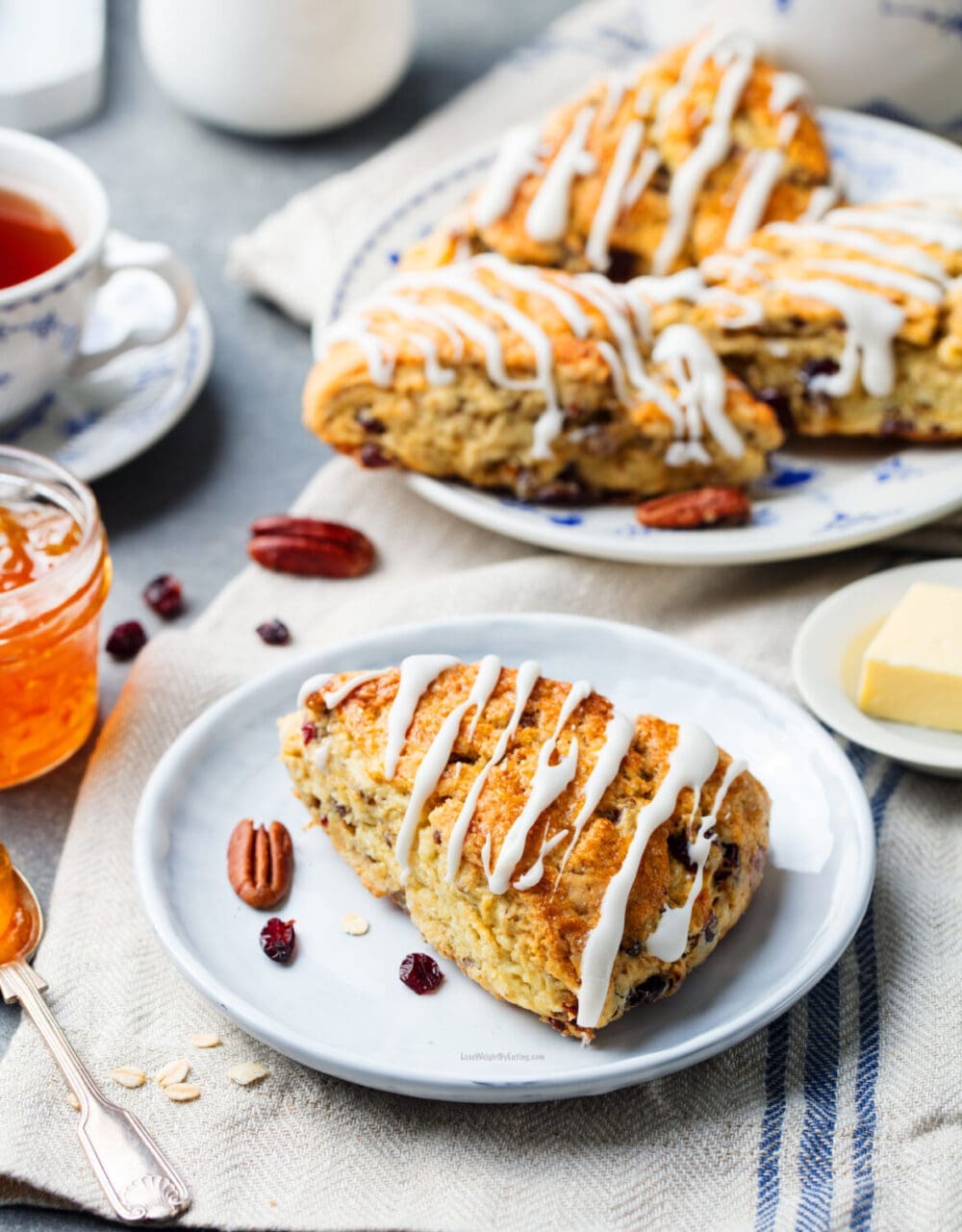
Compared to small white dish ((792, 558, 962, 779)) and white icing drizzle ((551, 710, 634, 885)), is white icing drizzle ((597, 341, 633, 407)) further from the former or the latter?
white icing drizzle ((551, 710, 634, 885))

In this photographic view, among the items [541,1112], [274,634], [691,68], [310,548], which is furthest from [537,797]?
[691,68]

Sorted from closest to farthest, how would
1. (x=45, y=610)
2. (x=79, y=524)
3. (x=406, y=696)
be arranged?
(x=406, y=696), (x=45, y=610), (x=79, y=524)

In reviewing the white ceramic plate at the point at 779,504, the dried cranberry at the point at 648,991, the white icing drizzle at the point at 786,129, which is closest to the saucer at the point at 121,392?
the white ceramic plate at the point at 779,504

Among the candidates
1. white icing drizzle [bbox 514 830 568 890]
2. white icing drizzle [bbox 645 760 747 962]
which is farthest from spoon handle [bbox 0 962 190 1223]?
white icing drizzle [bbox 645 760 747 962]

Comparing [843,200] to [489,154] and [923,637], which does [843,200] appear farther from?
[923,637]

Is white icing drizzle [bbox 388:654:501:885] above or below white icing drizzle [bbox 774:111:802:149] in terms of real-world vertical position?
below

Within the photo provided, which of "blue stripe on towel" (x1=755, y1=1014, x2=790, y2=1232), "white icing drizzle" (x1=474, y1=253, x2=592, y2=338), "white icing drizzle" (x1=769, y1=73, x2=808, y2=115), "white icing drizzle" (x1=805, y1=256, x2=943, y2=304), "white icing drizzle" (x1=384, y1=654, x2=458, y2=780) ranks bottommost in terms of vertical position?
"blue stripe on towel" (x1=755, y1=1014, x2=790, y2=1232)

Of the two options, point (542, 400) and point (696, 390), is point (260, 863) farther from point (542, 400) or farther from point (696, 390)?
point (696, 390)

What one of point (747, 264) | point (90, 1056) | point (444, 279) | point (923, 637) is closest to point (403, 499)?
point (444, 279)
